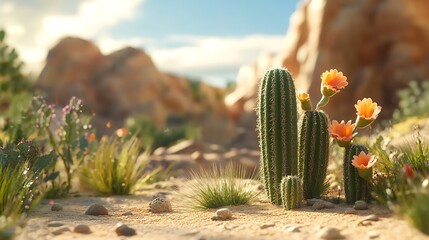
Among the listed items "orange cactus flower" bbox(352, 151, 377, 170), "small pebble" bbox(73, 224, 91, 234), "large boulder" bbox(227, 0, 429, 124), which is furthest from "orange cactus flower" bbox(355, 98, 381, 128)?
"large boulder" bbox(227, 0, 429, 124)

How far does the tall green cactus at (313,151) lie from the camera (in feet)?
18.5

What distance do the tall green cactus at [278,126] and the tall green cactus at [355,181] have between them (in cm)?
50

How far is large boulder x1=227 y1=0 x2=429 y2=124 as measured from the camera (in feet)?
64.6

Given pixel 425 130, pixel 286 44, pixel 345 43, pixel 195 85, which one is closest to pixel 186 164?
pixel 425 130

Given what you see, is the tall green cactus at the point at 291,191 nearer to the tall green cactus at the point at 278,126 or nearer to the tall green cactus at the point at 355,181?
the tall green cactus at the point at 278,126

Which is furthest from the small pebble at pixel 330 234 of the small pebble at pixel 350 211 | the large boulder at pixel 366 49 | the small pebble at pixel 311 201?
the large boulder at pixel 366 49

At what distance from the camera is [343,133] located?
5523 millimetres

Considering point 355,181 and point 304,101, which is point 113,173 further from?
point 355,181

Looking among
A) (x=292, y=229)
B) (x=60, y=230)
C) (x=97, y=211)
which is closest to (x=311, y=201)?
(x=292, y=229)

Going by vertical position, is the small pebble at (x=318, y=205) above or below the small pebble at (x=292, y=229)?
above

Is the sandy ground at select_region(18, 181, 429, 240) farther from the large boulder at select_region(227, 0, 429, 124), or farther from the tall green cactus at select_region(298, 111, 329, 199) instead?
the large boulder at select_region(227, 0, 429, 124)

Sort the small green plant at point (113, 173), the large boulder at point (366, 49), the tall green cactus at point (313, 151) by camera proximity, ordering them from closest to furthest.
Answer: the tall green cactus at point (313, 151) < the small green plant at point (113, 173) < the large boulder at point (366, 49)

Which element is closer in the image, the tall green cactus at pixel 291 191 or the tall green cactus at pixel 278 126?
the tall green cactus at pixel 291 191

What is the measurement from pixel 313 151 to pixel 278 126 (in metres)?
0.42
